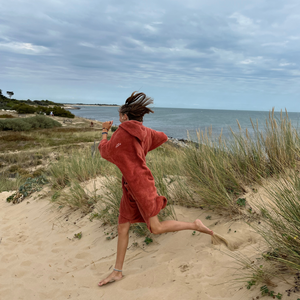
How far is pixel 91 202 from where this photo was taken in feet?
17.0

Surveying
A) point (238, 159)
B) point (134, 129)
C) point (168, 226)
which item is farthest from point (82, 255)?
point (238, 159)

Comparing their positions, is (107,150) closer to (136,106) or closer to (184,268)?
(136,106)

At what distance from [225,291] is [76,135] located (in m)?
22.2

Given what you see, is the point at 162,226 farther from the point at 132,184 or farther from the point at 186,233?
the point at 186,233

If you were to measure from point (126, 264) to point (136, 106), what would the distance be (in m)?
2.07

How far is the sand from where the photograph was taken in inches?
101

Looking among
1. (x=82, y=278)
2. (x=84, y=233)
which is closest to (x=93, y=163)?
(x=84, y=233)

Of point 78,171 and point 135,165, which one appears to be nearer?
point 135,165

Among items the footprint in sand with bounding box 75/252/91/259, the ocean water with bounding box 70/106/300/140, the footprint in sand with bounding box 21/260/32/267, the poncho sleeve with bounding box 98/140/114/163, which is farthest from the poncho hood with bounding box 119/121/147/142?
the footprint in sand with bounding box 21/260/32/267

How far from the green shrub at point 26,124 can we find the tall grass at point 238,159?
24355mm

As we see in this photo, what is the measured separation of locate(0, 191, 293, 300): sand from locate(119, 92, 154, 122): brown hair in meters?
1.79

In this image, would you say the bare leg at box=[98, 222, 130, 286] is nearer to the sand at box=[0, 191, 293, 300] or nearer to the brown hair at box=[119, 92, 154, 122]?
the sand at box=[0, 191, 293, 300]

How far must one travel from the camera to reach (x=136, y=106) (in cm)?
272

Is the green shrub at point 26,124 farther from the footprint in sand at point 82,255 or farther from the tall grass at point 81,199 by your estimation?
the footprint in sand at point 82,255
